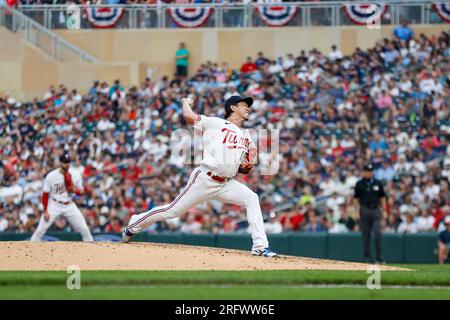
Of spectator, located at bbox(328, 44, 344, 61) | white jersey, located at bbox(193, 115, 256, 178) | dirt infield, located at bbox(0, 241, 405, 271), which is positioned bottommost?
dirt infield, located at bbox(0, 241, 405, 271)

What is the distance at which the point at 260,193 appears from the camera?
26.1 m

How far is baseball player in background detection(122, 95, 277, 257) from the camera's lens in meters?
15.3

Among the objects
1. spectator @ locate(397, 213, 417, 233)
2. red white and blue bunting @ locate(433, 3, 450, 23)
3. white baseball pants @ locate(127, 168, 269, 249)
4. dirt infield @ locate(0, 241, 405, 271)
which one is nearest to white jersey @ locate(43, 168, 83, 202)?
dirt infield @ locate(0, 241, 405, 271)

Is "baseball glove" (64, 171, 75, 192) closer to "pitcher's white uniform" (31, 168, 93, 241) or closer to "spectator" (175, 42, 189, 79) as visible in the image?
"pitcher's white uniform" (31, 168, 93, 241)

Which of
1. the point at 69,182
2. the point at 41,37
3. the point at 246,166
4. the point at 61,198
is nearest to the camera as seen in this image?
the point at 246,166

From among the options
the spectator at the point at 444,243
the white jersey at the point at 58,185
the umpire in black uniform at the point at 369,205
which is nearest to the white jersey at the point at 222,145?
the white jersey at the point at 58,185

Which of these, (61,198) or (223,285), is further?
(61,198)

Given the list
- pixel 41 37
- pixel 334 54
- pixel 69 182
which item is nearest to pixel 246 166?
pixel 69 182

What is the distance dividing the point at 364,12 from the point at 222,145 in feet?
56.4

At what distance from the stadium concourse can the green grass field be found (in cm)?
1051

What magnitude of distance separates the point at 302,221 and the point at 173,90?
6714 millimetres

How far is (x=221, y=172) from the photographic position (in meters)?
15.4

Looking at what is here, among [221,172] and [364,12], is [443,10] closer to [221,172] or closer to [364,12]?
[364,12]
